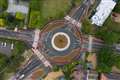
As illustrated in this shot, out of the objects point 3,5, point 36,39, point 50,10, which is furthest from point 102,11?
point 3,5

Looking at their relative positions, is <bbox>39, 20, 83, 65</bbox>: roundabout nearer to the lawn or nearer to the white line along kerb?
the white line along kerb

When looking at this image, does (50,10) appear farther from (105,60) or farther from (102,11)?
(105,60)

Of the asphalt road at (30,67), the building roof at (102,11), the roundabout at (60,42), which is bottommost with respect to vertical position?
the asphalt road at (30,67)

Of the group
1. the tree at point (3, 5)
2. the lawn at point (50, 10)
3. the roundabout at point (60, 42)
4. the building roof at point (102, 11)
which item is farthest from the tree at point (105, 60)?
the tree at point (3, 5)

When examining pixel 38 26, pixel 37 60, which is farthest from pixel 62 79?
pixel 38 26

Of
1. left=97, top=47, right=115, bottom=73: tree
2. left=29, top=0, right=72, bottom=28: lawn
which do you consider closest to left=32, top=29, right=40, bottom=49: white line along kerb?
left=29, top=0, right=72, bottom=28: lawn

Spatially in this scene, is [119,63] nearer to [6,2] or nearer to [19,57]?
[19,57]

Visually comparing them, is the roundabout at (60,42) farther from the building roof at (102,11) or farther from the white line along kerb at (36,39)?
the building roof at (102,11)
